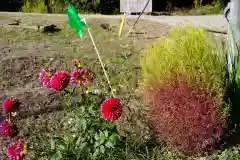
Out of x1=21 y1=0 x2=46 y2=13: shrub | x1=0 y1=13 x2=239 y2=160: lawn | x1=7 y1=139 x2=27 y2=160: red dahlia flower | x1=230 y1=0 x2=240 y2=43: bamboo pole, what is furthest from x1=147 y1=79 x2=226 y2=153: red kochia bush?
x1=21 y1=0 x2=46 y2=13: shrub

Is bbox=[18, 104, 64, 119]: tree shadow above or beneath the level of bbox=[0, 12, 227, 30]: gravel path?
beneath

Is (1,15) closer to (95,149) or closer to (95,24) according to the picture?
(95,24)

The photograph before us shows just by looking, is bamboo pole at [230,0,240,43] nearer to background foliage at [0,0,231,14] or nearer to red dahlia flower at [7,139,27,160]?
red dahlia flower at [7,139,27,160]

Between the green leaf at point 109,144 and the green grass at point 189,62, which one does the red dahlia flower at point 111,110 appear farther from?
the green grass at point 189,62

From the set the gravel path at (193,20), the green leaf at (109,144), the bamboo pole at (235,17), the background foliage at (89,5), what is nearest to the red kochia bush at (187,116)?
the green leaf at (109,144)

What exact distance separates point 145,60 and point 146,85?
26 centimetres

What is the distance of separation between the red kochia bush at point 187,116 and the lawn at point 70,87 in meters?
0.16

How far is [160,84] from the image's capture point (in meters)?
3.30

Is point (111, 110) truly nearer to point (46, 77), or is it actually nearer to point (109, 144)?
point (109, 144)

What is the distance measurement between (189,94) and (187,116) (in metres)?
0.15

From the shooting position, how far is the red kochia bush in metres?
3.15

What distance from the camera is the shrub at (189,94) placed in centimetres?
315

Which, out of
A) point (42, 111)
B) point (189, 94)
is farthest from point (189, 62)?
point (42, 111)

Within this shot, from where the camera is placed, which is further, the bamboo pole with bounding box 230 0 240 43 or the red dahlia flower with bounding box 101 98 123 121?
the bamboo pole with bounding box 230 0 240 43
